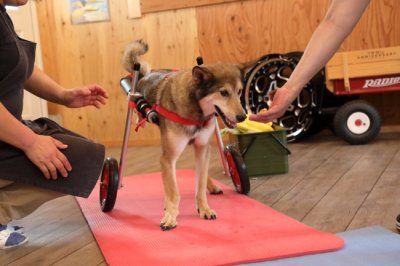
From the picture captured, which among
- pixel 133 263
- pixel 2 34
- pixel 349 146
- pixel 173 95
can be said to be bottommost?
pixel 349 146

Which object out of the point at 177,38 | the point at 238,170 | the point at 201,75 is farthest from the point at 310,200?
the point at 177,38

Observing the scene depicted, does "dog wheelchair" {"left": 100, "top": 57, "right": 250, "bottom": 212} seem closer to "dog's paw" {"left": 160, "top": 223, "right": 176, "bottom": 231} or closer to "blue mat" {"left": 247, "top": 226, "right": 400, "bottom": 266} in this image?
"dog's paw" {"left": 160, "top": 223, "right": 176, "bottom": 231}

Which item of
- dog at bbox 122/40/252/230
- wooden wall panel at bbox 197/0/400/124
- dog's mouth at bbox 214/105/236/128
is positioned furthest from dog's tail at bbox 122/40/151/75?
wooden wall panel at bbox 197/0/400/124

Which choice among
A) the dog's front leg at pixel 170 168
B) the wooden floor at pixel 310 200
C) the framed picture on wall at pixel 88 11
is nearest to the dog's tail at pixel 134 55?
the dog's front leg at pixel 170 168

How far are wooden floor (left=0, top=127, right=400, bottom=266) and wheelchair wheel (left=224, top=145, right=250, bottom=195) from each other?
79 millimetres

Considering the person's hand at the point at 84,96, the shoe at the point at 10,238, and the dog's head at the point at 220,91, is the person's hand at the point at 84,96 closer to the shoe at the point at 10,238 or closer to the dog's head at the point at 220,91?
the dog's head at the point at 220,91

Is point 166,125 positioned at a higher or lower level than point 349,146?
higher

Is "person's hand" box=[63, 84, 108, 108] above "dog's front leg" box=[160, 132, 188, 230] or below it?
above

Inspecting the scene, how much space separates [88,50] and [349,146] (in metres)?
2.74

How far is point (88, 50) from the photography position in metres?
4.62

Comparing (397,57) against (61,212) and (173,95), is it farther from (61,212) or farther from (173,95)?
(61,212)

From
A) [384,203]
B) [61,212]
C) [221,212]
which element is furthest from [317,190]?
[61,212]

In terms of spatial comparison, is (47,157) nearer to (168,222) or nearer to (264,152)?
(168,222)

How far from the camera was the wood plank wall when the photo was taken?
154 inches
